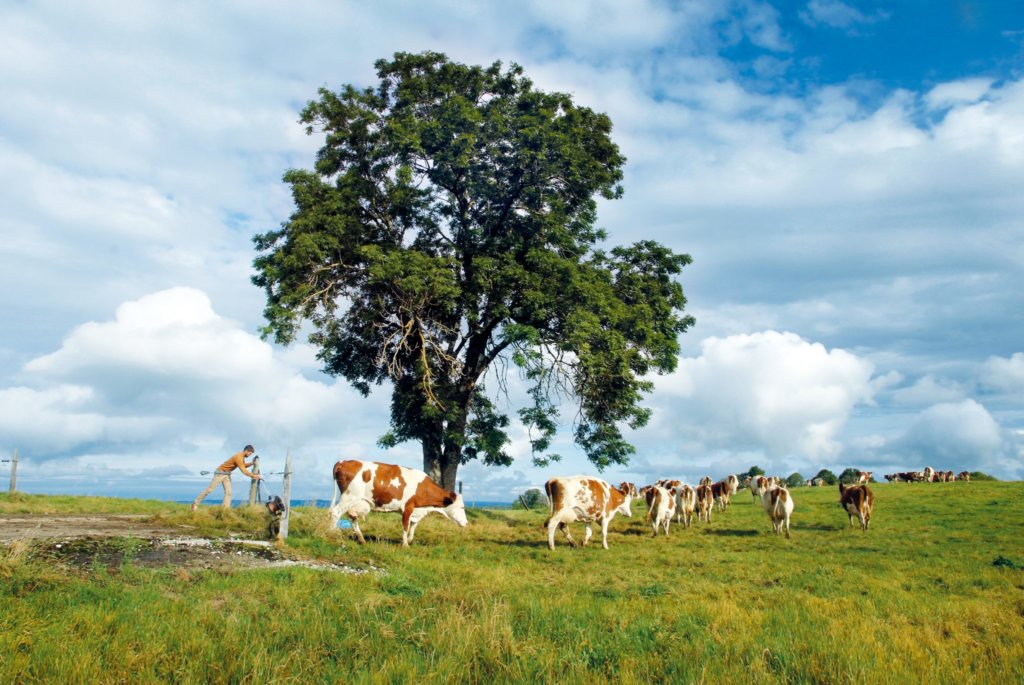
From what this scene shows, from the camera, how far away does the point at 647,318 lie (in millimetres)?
23547

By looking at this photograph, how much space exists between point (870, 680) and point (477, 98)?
2238 cm

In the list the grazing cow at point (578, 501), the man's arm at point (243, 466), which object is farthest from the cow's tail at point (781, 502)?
the man's arm at point (243, 466)

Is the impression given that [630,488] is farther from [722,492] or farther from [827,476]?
[827,476]

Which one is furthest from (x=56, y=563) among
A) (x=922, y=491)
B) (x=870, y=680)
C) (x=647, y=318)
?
(x=922, y=491)

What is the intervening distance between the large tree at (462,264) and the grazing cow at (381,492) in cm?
459

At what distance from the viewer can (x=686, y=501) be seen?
23.5 m

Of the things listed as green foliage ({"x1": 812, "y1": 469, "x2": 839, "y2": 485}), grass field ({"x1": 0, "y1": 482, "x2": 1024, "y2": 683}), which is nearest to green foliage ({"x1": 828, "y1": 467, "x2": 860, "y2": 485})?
green foliage ({"x1": 812, "y1": 469, "x2": 839, "y2": 485})

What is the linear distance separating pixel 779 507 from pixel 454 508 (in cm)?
1082

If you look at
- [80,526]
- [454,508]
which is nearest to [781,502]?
[454,508]

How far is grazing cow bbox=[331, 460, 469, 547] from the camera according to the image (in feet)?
51.3

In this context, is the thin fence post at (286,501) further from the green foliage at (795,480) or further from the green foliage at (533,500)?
the green foliage at (795,480)

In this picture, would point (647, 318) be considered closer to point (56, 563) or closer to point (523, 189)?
point (523, 189)

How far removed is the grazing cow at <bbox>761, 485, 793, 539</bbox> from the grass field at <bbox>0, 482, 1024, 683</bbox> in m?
5.92

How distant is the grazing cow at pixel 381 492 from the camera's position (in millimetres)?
15625
